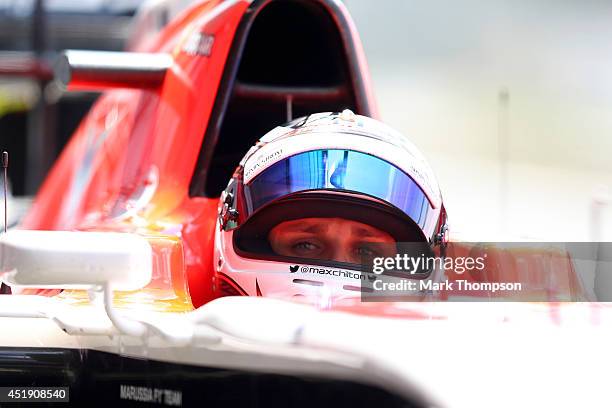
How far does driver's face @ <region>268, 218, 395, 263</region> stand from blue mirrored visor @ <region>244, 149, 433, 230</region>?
8cm

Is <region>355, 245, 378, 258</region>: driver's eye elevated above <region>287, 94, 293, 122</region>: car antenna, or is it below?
below

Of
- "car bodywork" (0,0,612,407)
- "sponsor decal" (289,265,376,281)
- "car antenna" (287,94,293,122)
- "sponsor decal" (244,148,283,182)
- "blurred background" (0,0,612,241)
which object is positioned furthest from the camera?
"blurred background" (0,0,612,241)

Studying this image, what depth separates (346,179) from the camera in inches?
96.9

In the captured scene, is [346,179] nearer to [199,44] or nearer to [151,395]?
[151,395]

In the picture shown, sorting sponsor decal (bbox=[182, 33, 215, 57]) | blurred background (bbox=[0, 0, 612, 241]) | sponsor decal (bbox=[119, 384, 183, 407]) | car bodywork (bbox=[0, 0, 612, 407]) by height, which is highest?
blurred background (bbox=[0, 0, 612, 241])

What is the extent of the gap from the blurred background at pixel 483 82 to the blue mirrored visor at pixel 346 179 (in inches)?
445

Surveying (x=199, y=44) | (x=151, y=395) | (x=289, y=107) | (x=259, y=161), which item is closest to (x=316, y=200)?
(x=259, y=161)

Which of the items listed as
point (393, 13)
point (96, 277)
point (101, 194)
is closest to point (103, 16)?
point (393, 13)

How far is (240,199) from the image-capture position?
2600 millimetres

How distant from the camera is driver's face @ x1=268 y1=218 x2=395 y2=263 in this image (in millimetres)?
2479

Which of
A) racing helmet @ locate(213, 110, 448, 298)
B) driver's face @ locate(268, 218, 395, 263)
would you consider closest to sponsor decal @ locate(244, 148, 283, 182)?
racing helmet @ locate(213, 110, 448, 298)

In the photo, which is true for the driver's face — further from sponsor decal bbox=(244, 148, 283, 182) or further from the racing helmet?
sponsor decal bbox=(244, 148, 283, 182)

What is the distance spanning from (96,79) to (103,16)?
11685mm

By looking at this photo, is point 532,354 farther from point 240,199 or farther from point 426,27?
point 426,27
